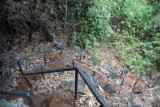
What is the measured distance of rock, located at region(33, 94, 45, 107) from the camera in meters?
2.41

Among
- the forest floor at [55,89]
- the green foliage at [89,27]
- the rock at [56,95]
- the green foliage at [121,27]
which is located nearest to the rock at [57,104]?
the forest floor at [55,89]

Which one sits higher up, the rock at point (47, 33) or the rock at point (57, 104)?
the rock at point (47, 33)

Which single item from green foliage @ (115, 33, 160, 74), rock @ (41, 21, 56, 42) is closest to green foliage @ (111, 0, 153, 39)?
green foliage @ (115, 33, 160, 74)

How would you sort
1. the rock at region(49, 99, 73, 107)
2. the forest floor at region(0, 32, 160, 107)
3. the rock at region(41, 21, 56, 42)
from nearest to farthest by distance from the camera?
the rock at region(49, 99, 73, 107)
the forest floor at region(0, 32, 160, 107)
the rock at region(41, 21, 56, 42)

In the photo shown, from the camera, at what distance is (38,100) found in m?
2.51

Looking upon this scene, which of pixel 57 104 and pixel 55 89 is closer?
pixel 57 104

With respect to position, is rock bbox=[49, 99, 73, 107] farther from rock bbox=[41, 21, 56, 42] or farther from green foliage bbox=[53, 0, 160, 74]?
green foliage bbox=[53, 0, 160, 74]

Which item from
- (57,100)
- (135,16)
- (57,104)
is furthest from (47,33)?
(135,16)

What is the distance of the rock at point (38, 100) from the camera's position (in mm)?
2409

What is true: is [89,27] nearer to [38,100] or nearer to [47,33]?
[47,33]

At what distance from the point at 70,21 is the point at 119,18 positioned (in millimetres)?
5518

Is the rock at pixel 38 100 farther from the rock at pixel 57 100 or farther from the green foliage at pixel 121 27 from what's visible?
the green foliage at pixel 121 27

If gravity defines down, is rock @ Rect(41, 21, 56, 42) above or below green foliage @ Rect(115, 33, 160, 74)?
above

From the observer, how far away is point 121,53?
29.6ft
